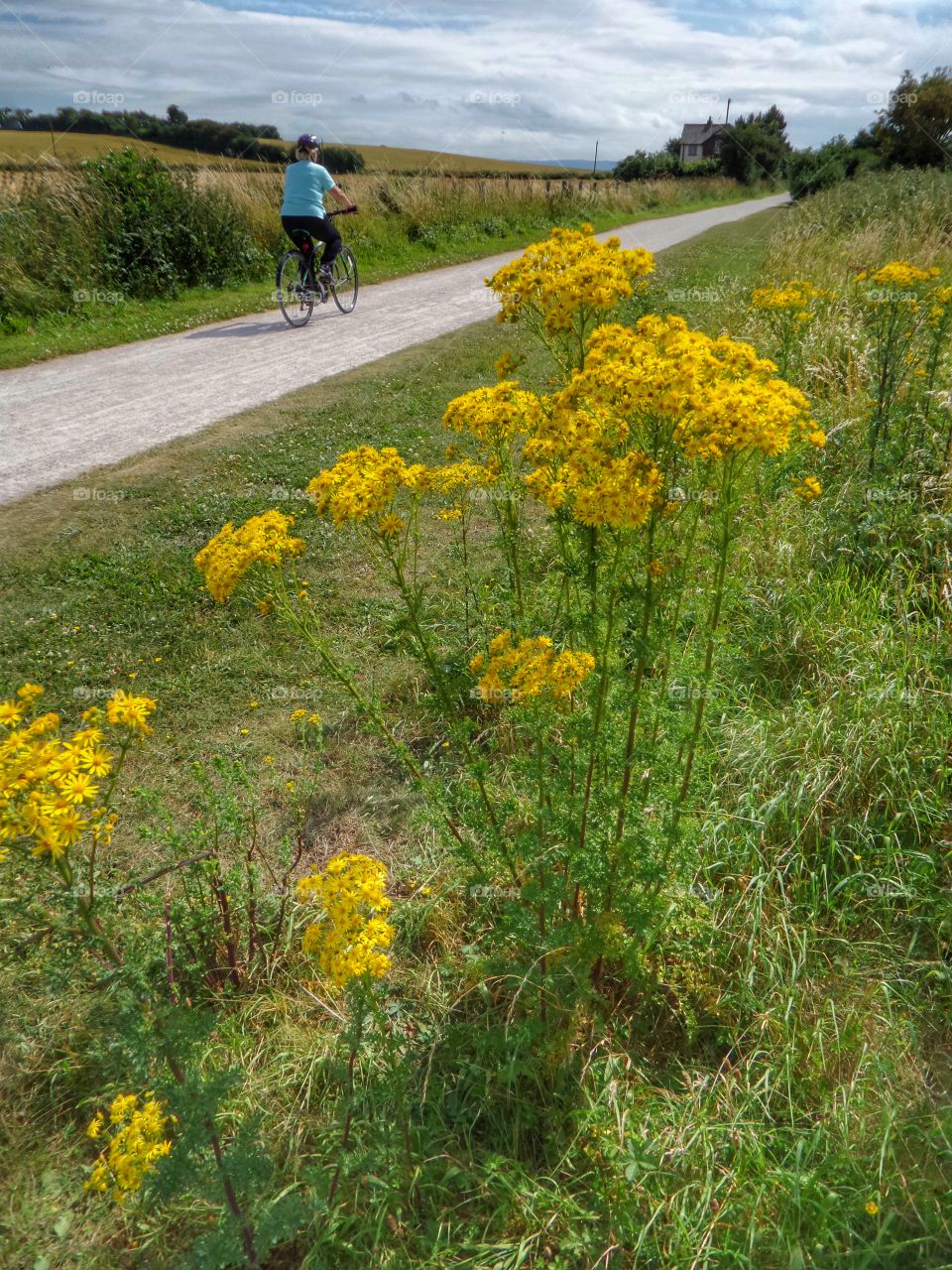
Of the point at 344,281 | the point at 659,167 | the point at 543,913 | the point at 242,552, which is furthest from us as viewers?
the point at 659,167

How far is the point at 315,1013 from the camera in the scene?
7.59 ft

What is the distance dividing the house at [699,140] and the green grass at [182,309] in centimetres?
4423

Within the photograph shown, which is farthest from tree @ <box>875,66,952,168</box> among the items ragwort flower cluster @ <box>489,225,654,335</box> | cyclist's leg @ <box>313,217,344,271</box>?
ragwort flower cluster @ <box>489,225,654,335</box>

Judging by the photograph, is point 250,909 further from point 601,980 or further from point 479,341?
point 479,341

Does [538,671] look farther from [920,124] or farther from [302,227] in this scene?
[920,124]

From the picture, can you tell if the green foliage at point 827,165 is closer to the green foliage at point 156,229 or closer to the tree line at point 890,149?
the tree line at point 890,149

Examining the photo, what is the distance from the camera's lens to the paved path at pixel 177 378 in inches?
231

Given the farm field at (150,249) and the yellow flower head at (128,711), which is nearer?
the yellow flower head at (128,711)

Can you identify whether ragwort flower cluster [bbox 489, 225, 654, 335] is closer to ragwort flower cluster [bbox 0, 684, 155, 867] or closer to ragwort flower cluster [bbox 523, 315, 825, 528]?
ragwort flower cluster [bbox 523, 315, 825, 528]

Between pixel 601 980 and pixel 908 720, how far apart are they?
1.58m

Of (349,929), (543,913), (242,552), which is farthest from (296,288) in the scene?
(349,929)

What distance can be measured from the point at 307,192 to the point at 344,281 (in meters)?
1.59

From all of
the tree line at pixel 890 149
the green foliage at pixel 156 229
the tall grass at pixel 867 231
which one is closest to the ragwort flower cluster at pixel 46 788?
the tall grass at pixel 867 231

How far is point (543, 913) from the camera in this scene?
208cm
